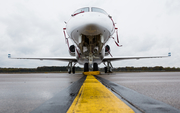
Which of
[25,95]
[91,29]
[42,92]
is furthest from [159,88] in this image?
[91,29]

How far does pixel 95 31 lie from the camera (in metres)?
5.89

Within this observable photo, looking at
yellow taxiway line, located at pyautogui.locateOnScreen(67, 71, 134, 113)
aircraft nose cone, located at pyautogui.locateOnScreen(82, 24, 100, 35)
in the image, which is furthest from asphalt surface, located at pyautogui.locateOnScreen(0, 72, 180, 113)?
aircraft nose cone, located at pyautogui.locateOnScreen(82, 24, 100, 35)

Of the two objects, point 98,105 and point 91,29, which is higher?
point 91,29

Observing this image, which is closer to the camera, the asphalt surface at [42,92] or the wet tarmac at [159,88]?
the asphalt surface at [42,92]

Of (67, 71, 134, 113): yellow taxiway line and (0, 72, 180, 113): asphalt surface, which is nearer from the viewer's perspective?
(67, 71, 134, 113): yellow taxiway line

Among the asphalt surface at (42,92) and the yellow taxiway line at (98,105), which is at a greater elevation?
the yellow taxiway line at (98,105)

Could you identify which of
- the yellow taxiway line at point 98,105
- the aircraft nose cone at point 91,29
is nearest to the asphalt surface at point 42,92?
the yellow taxiway line at point 98,105

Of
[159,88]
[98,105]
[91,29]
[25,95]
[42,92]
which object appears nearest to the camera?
[98,105]


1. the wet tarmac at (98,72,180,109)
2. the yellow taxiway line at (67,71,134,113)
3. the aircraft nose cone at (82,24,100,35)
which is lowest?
the wet tarmac at (98,72,180,109)

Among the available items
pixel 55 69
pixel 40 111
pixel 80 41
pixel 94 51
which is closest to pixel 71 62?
pixel 94 51

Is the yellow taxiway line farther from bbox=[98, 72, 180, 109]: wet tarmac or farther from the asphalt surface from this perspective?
bbox=[98, 72, 180, 109]: wet tarmac

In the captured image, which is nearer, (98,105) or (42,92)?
(98,105)

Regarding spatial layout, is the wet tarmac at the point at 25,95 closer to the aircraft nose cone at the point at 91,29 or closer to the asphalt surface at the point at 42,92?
the asphalt surface at the point at 42,92

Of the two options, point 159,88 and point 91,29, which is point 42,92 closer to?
point 159,88
